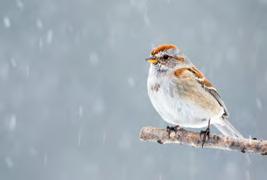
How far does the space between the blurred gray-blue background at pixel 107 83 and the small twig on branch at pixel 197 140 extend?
34.3 feet

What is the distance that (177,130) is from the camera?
15.7 ft

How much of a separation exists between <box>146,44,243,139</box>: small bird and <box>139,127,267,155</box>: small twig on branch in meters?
0.24

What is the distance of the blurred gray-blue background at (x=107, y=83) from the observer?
19.7 m

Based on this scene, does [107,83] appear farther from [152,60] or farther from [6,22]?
[152,60]

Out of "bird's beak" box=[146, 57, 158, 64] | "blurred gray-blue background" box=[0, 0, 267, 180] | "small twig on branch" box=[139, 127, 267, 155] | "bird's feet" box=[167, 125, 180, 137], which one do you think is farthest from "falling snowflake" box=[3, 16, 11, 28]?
"small twig on branch" box=[139, 127, 267, 155]

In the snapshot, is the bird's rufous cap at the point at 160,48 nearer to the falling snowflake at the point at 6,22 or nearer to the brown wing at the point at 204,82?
the brown wing at the point at 204,82

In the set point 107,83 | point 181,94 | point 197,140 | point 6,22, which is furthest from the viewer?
point 6,22

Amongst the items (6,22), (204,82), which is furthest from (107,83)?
(204,82)

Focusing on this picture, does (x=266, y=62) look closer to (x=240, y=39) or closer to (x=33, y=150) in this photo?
(x=240, y=39)

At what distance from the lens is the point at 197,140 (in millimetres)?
4586

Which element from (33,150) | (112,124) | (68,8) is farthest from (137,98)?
(68,8)

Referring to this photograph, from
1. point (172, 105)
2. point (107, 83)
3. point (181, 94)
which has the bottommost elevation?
point (172, 105)

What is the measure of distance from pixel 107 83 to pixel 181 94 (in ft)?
62.8

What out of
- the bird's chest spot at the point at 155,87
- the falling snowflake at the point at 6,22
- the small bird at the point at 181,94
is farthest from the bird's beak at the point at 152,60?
the falling snowflake at the point at 6,22
